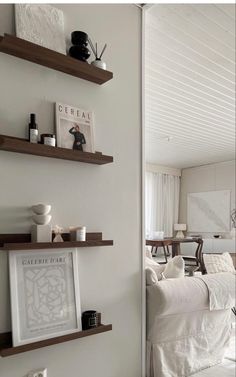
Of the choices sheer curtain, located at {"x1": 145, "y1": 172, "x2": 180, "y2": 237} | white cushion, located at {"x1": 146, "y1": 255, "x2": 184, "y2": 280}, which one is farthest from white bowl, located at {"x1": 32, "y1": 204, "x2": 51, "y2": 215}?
sheer curtain, located at {"x1": 145, "y1": 172, "x2": 180, "y2": 237}

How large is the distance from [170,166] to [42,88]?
7.38 meters

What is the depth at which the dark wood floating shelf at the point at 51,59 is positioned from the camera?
5.24 feet

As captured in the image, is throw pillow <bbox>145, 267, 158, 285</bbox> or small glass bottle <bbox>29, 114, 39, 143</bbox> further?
throw pillow <bbox>145, 267, 158, 285</bbox>

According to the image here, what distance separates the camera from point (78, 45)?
6.16 feet

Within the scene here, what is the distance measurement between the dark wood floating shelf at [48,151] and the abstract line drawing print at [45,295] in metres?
0.60

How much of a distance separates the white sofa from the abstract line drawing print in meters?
0.78

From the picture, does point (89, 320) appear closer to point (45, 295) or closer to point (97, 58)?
point (45, 295)

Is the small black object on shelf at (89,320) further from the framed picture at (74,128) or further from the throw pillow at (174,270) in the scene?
the throw pillow at (174,270)

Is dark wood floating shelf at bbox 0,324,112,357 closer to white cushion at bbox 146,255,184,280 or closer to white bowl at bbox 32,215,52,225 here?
white bowl at bbox 32,215,52,225

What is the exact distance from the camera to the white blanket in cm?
266

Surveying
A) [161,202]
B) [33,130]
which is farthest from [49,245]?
[161,202]

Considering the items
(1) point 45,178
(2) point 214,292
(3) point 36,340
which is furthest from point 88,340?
(2) point 214,292

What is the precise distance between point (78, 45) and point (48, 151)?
0.68m

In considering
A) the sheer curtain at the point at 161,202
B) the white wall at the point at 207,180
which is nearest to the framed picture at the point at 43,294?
the sheer curtain at the point at 161,202
